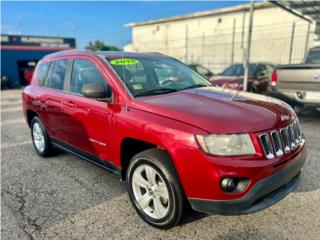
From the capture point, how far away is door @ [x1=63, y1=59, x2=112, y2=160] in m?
3.37

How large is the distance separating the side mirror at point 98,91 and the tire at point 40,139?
6.54 feet

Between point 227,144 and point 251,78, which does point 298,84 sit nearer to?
point 251,78

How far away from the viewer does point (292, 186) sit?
9.18 feet

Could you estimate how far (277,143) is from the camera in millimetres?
2561

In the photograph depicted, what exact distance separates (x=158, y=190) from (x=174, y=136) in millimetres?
650

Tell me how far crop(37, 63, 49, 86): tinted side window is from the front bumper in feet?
11.5

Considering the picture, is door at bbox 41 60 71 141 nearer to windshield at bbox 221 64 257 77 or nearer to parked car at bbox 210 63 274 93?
parked car at bbox 210 63 274 93

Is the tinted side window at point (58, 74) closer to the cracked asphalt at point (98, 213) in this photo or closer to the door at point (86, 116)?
the door at point (86, 116)

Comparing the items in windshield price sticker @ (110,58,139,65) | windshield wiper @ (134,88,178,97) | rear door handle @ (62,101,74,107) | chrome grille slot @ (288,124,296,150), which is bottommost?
chrome grille slot @ (288,124,296,150)

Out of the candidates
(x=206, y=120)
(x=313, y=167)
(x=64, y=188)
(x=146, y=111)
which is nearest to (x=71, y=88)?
(x=64, y=188)

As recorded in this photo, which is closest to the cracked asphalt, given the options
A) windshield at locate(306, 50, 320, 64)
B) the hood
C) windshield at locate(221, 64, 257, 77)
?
the hood

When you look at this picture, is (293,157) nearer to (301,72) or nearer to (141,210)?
(141,210)

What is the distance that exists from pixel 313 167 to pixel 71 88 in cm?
364

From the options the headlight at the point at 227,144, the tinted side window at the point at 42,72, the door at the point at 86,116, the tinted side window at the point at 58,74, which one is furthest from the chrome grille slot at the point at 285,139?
the tinted side window at the point at 42,72
